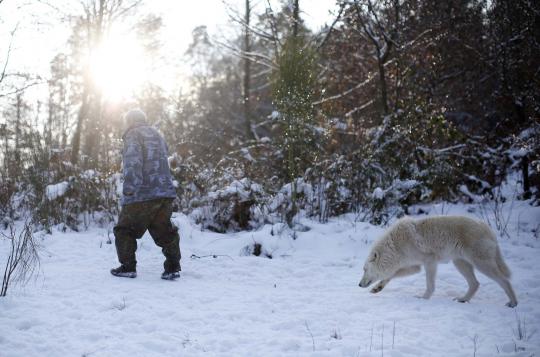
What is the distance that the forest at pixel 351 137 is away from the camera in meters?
9.00

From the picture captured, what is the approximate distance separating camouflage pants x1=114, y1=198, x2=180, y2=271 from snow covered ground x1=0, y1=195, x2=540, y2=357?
11.7 inches

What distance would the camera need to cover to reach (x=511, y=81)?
453 inches

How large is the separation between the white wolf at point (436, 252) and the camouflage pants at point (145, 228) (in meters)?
2.43

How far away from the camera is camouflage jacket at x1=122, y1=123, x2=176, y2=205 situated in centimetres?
568

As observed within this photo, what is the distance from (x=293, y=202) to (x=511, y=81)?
6889 mm

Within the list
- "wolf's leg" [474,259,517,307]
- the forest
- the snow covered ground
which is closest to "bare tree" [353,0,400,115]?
the forest

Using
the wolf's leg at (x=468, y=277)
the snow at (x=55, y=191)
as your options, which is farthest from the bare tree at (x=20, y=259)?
the wolf's leg at (x=468, y=277)

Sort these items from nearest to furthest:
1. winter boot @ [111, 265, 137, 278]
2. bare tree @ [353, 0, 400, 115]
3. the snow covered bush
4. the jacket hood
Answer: winter boot @ [111, 265, 137, 278] < the jacket hood < the snow covered bush < bare tree @ [353, 0, 400, 115]

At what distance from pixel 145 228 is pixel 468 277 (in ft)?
12.9

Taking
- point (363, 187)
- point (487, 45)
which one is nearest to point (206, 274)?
point (363, 187)

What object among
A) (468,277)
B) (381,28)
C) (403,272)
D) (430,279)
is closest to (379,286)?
(403,272)

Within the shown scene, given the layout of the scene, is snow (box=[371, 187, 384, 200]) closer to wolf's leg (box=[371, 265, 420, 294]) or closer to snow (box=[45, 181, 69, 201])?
wolf's leg (box=[371, 265, 420, 294])

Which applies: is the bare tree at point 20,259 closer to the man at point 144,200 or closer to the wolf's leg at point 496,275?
the man at point 144,200

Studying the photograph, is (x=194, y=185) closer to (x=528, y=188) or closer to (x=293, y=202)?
(x=293, y=202)
